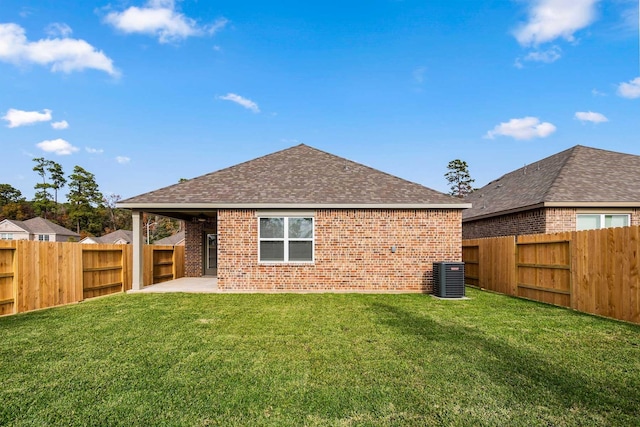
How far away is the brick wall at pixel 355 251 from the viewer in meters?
11.3

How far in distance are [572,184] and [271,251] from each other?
36.2 feet

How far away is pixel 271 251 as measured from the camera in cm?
1144

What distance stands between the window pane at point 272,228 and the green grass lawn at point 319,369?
4064 millimetres

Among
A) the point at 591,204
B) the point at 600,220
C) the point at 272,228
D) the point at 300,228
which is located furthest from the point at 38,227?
the point at 600,220

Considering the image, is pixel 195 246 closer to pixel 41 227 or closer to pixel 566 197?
pixel 566 197

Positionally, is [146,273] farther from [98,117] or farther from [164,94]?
[98,117]

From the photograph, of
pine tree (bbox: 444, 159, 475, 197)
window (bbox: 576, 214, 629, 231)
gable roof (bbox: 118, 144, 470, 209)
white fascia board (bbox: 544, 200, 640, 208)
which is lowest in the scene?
window (bbox: 576, 214, 629, 231)

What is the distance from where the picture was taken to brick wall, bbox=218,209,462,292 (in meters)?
11.3

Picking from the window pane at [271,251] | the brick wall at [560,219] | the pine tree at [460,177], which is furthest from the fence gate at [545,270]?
the pine tree at [460,177]

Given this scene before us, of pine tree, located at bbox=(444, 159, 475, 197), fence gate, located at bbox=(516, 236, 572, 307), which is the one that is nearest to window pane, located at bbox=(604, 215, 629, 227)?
fence gate, located at bbox=(516, 236, 572, 307)

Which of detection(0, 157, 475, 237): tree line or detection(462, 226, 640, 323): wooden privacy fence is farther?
detection(0, 157, 475, 237): tree line

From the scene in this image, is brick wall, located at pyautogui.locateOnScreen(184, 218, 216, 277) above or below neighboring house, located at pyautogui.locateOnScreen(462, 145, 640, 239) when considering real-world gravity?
below

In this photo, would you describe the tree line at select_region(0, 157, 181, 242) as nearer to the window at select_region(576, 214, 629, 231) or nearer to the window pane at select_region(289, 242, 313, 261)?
the window pane at select_region(289, 242, 313, 261)

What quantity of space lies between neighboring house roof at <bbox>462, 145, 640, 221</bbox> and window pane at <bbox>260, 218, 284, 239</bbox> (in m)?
8.70
